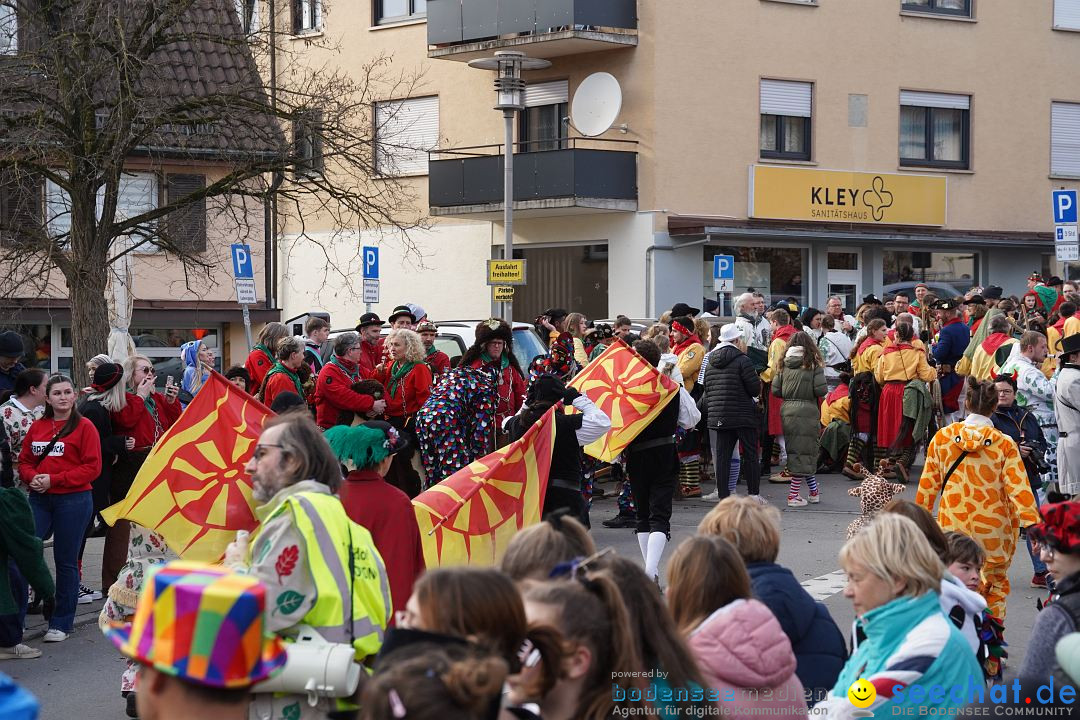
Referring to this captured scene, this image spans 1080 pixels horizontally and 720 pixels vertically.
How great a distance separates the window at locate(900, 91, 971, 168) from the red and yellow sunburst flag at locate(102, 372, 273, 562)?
85.0 ft

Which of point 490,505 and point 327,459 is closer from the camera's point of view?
point 327,459

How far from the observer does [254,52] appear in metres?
17.9

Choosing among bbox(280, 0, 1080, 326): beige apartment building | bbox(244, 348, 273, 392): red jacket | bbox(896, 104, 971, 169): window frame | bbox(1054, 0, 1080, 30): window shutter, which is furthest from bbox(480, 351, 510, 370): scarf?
bbox(1054, 0, 1080, 30): window shutter

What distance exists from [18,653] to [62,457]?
130 centimetres

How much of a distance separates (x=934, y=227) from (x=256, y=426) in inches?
1033

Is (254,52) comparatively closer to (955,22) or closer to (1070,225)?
(1070,225)

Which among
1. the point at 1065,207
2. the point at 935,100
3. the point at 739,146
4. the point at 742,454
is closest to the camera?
the point at 742,454

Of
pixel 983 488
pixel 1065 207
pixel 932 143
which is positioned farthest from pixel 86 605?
pixel 932 143

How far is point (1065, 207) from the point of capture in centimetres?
1933

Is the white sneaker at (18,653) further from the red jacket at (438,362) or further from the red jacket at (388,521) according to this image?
the red jacket at (438,362)

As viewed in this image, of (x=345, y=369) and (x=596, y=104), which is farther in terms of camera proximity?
(x=596, y=104)

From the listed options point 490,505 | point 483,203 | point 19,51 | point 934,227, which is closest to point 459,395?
point 490,505

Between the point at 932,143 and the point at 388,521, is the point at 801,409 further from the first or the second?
the point at 932,143

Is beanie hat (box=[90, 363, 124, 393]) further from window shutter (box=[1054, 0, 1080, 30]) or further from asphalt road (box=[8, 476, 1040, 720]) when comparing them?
window shutter (box=[1054, 0, 1080, 30])
